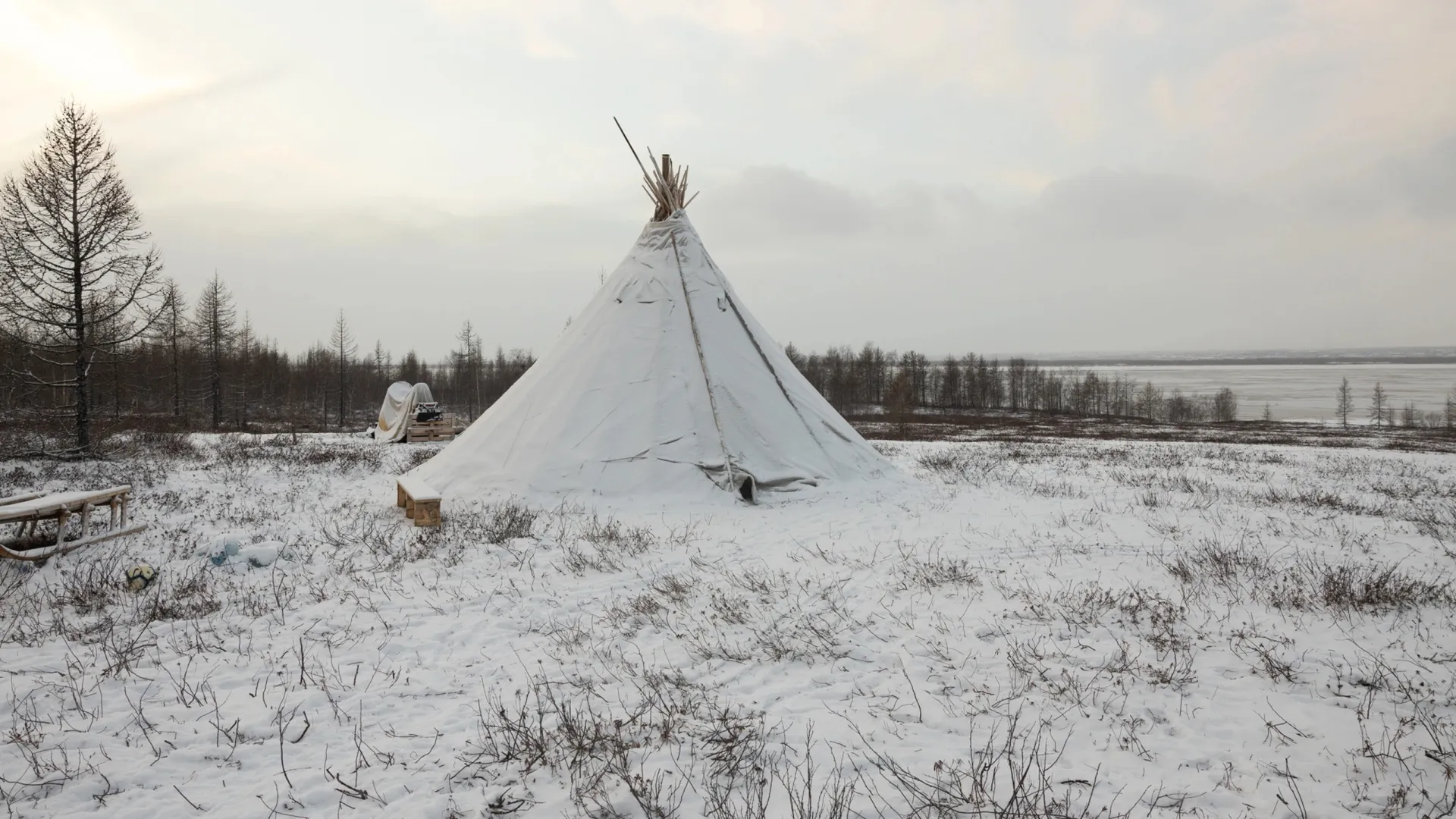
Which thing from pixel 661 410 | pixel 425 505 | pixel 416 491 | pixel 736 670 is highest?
Answer: pixel 661 410

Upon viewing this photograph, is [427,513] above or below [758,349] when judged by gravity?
below

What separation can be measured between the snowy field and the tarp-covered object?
1.66 m

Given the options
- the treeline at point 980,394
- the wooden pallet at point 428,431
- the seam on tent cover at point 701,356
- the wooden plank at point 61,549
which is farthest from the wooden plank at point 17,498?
the treeline at point 980,394

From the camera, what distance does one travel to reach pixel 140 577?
5918 millimetres

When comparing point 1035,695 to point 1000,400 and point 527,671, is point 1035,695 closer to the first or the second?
point 527,671

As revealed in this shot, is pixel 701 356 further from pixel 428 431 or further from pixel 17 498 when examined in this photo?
pixel 428 431

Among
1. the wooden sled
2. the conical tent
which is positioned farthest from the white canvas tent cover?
the wooden sled

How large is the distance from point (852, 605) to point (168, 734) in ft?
15.3

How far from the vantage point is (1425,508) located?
33.7 feet

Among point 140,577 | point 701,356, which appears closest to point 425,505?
point 140,577

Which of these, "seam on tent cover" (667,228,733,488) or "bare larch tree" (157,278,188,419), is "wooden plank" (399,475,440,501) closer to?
"seam on tent cover" (667,228,733,488)

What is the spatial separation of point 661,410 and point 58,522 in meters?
7.41

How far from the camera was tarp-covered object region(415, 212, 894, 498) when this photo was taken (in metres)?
10.1

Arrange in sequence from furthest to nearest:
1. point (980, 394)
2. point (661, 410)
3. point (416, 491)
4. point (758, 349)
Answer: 1. point (980, 394)
2. point (758, 349)
3. point (661, 410)
4. point (416, 491)
